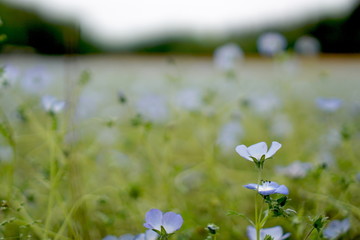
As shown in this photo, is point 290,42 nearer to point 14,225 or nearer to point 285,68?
point 285,68

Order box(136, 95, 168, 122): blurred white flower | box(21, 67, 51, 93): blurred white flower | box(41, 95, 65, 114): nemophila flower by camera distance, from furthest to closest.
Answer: box(136, 95, 168, 122): blurred white flower, box(21, 67, 51, 93): blurred white flower, box(41, 95, 65, 114): nemophila flower

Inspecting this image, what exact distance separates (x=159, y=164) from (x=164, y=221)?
0.94 metres

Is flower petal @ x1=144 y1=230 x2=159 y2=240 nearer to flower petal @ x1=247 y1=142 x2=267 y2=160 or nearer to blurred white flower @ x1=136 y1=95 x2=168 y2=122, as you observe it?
flower petal @ x1=247 y1=142 x2=267 y2=160

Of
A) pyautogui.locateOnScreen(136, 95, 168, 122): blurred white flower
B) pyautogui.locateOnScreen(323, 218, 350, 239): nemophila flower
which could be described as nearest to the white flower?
pyautogui.locateOnScreen(323, 218, 350, 239): nemophila flower

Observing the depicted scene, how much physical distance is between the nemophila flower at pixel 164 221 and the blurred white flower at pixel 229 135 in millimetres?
946

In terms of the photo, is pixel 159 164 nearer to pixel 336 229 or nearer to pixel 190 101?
pixel 190 101

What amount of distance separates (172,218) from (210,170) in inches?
25.1

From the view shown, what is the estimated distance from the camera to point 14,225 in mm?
1141

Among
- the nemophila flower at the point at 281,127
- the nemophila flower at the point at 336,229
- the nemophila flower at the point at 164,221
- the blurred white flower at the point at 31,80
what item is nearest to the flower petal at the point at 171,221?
the nemophila flower at the point at 164,221

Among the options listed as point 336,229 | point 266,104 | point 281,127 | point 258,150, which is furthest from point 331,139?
point 258,150

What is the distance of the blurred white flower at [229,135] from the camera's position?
1.66 metres

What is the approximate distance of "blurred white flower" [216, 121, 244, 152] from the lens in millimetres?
1655

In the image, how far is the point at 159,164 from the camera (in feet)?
5.30

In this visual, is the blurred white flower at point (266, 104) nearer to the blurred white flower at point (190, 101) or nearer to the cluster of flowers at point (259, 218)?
A: the blurred white flower at point (190, 101)
